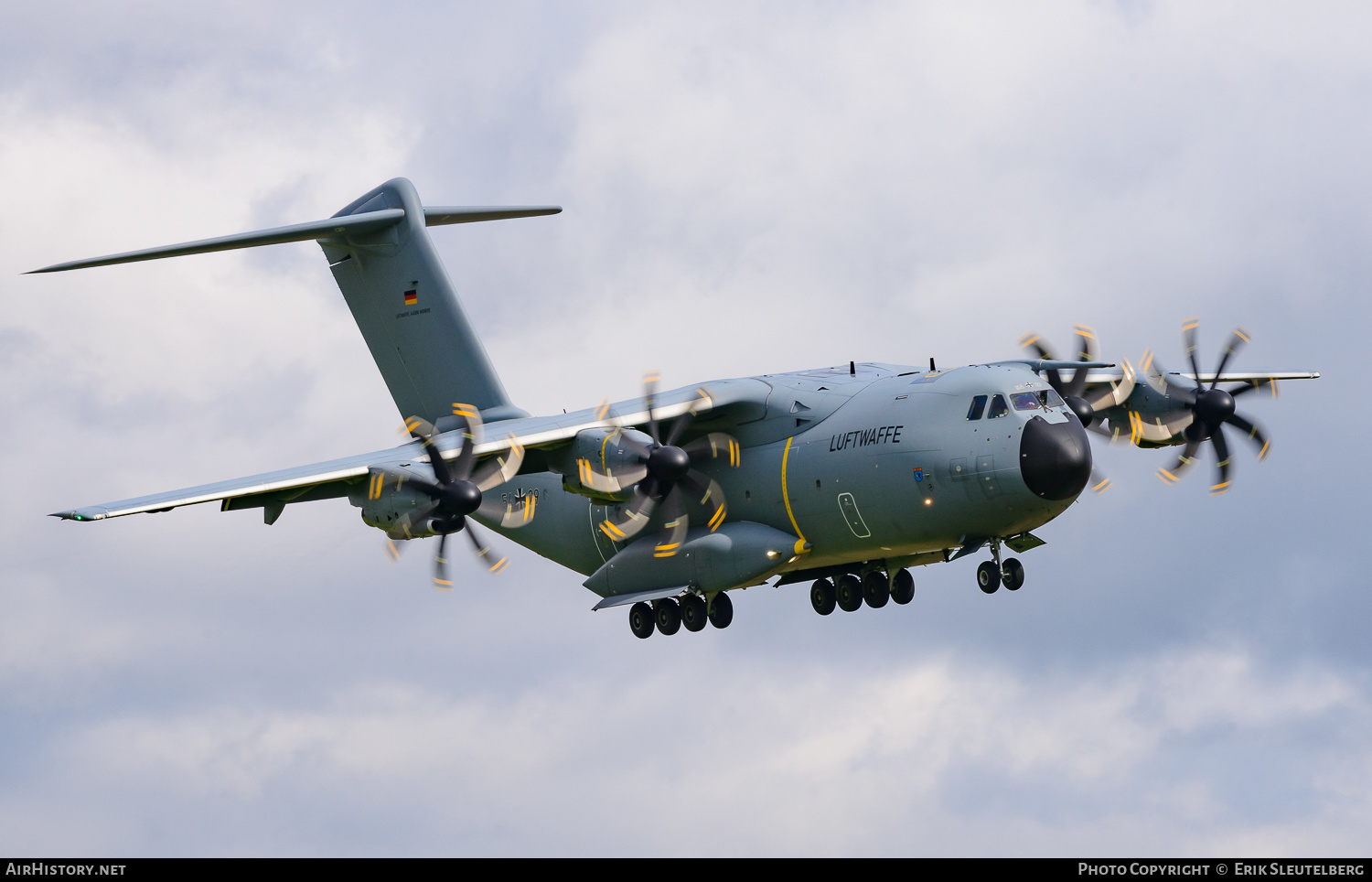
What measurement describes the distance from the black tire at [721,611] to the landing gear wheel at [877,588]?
2.22m

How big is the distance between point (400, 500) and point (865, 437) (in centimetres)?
673

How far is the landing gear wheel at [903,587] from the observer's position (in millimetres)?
27247

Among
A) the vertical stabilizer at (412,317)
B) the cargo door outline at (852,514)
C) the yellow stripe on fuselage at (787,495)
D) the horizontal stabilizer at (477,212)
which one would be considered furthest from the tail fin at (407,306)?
the cargo door outline at (852,514)

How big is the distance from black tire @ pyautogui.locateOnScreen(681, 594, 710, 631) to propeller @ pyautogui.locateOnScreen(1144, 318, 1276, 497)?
7986 millimetres

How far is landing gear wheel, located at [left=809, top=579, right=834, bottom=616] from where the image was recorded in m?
27.7

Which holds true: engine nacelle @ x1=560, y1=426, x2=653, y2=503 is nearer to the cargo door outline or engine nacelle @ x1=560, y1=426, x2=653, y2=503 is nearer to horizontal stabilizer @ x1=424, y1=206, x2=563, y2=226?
the cargo door outline

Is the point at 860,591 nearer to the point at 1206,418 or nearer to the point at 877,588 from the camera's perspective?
the point at 877,588

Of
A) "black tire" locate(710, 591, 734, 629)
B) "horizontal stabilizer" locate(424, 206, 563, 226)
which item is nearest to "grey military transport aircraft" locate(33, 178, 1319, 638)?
"black tire" locate(710, 591, 734, 629)

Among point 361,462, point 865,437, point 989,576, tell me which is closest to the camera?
point 361,462

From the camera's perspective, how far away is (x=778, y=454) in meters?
25.7

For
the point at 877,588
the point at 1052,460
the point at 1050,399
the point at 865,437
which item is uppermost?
the point at 1050,399

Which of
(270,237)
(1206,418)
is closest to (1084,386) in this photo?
(1206,418)

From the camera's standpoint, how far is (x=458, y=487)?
22766 mm

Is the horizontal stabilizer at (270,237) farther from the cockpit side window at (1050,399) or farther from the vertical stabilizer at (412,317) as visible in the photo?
the cockpit side window at (1050,399)
